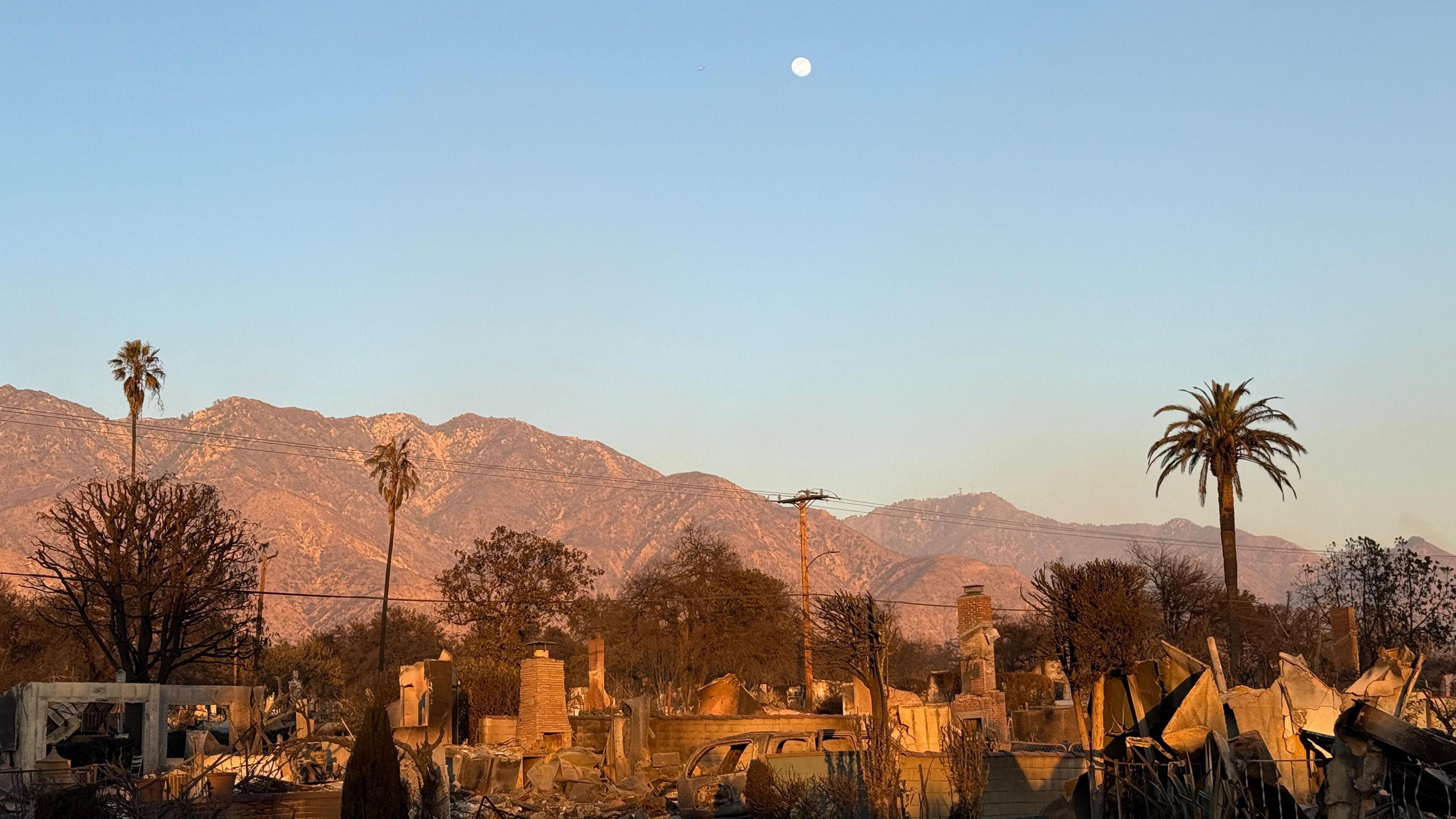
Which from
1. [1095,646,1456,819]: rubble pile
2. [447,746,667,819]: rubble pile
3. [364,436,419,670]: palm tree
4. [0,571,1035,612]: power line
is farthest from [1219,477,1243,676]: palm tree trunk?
[364,436,419,670]: palm tree

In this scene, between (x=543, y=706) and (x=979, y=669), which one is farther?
(x=543, y=706)

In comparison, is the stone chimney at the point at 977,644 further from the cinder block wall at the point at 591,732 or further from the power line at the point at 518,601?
the cinder block wall at the point at 591,732

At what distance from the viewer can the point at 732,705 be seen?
41.0 metres

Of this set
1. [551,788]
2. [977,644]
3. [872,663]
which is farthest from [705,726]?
[872,663]

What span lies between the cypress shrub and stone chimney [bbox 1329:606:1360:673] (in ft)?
86.9

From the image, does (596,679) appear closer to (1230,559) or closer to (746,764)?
(746,764)

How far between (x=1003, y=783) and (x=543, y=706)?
16.3m

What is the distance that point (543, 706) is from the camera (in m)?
36.2

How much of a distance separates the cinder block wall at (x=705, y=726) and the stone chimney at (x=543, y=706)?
2939mm

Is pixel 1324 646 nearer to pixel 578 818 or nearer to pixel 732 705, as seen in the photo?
pixel 732 705

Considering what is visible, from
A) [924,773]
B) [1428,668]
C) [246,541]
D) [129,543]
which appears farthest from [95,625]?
[1428,668]

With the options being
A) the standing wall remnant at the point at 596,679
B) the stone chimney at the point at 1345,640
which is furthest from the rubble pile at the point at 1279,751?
the standing wall remnant at the point at 596,679

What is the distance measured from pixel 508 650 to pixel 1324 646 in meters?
33.4

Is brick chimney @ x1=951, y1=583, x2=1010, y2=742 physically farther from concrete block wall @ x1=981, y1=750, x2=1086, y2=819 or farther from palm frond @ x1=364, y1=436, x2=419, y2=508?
palm frond @ x1=364, y1=436, x2=419, y2=508
